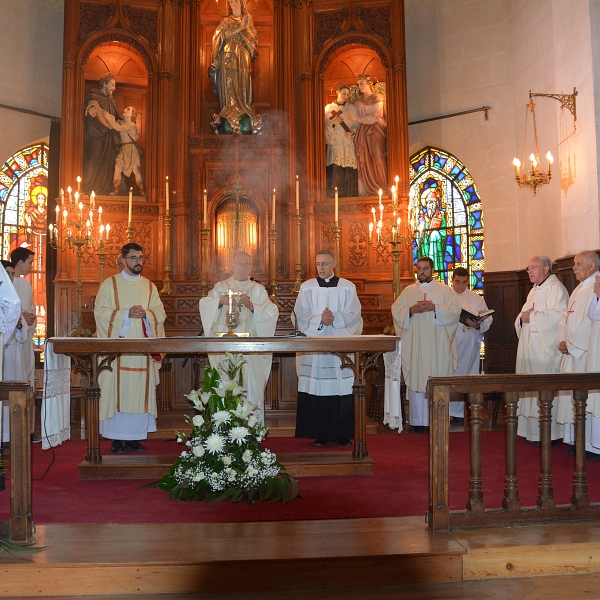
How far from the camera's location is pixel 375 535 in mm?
4348

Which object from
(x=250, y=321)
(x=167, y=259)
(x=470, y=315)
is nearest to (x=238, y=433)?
(x=250, y=321)

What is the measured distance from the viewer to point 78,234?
9.00 m

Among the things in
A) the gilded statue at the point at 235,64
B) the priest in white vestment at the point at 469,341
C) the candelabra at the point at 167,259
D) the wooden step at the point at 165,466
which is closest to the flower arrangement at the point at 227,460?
the wooden step at the point at 165,466

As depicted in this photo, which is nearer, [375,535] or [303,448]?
[375,535]

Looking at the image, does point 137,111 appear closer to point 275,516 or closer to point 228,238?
point 228,238

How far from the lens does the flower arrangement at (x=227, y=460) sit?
516 centimetres

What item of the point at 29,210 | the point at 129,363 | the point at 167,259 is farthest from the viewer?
A: the point at 29,210

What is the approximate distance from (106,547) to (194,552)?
50 cm

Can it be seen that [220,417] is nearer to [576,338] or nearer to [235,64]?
[576,338]

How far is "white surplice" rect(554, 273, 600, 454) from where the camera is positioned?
7.06 meters

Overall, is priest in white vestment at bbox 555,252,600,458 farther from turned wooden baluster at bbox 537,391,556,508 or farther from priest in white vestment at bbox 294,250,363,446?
turned wooden baluster at bbox 537,391,556,508

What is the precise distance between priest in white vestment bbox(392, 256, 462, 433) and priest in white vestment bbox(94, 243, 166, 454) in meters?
3.07

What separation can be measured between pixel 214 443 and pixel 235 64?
7.91 metres

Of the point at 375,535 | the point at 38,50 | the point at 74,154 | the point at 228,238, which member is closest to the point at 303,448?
the point at 375,535
